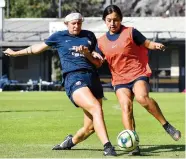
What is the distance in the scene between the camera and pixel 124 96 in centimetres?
1163

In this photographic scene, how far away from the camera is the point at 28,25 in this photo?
60.2 meters

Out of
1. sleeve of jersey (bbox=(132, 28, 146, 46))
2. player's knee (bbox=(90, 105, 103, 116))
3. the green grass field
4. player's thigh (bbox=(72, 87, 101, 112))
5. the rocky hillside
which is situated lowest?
the rocky hillside

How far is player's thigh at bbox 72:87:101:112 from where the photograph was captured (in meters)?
11.1

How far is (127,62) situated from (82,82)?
799mm

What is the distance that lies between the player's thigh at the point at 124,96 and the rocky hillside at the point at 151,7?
6656 centimetres

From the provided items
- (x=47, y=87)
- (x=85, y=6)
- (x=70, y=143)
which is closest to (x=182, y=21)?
(x=47, y=87)

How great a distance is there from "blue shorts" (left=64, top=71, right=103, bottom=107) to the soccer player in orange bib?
0.37m

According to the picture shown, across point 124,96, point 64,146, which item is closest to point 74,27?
point 124,96

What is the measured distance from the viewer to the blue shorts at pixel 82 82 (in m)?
11.4

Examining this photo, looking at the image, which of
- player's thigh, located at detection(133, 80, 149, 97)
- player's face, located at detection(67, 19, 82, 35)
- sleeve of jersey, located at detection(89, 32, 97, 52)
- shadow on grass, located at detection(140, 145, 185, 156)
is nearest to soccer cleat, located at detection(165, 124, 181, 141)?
shadow on grass, located at detection(140, 145, 185, 156)

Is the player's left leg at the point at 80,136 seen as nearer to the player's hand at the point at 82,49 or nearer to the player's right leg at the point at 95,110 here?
the player's right leg at the point at 95,110

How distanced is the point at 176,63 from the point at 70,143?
4436 centimetres

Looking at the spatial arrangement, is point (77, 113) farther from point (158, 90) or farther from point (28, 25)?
point (28, 25)

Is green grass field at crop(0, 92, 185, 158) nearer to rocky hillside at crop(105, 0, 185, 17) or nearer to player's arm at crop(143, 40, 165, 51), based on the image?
player's arm at crop(143, 40, 165, 51)
